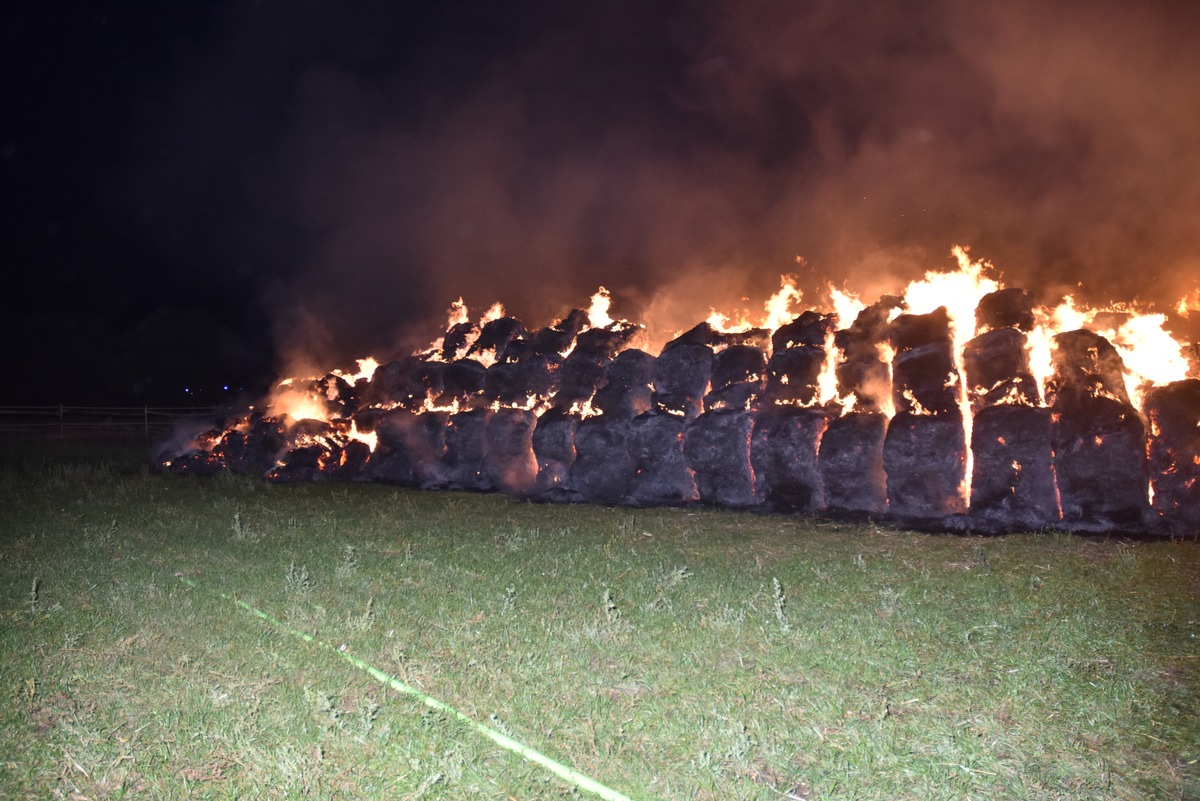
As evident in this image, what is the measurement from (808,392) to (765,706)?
29.5 ft

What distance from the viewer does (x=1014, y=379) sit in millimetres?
11383

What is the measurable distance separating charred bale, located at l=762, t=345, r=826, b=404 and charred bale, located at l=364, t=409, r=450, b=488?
7.27 metres

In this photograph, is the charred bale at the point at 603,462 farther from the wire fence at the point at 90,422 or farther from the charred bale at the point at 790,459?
the wire fence at the point at 90,422

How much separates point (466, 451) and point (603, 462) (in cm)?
340

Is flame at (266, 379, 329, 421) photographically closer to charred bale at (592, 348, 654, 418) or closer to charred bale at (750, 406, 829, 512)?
charred bale at (592, 348, 654, 418)

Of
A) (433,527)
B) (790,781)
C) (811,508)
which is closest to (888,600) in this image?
(790,781)

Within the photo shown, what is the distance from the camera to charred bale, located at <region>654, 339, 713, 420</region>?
46.0 feet

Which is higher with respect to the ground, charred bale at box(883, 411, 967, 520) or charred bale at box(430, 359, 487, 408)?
charred bale at box(430, 359, 487, 408)

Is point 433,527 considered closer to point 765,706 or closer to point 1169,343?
point 765,706

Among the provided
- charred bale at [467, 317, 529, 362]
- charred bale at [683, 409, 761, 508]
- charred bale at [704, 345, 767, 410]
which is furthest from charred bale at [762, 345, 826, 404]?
charred bale at [467, 317, 529, 362]

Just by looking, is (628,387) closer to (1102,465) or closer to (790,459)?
(790,459)

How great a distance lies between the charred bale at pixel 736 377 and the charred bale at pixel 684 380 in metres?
0.17

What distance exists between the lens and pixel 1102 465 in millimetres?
10352

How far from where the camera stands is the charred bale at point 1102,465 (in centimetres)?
1019
